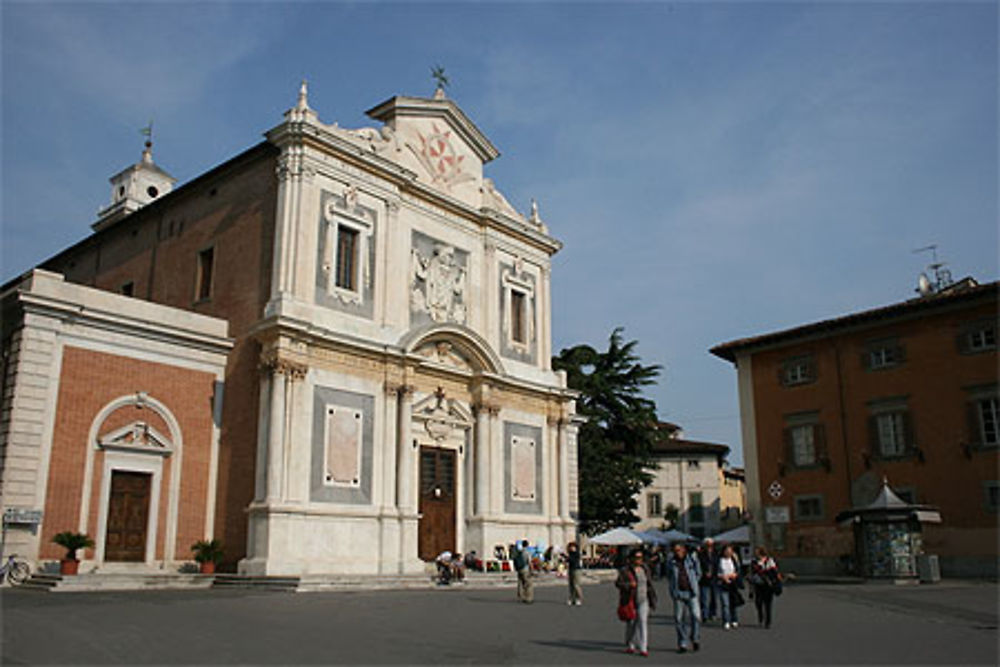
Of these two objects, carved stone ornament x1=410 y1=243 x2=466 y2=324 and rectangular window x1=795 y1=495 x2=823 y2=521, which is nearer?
carved stone ornament x1=410 y1=243 x2=466 y2=324

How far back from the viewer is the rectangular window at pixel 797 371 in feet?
111

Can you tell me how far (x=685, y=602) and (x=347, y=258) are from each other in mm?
16035

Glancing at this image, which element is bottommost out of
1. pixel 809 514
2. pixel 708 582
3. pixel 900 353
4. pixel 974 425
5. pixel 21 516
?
pixel 708 582

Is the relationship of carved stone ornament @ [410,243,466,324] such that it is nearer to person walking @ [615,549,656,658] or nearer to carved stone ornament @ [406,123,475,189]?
carved stone ornament @ [406,123,475,189]

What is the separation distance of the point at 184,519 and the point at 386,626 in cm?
1139

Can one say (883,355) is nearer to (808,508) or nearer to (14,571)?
(808,508)

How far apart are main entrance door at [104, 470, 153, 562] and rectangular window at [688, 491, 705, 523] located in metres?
46.3

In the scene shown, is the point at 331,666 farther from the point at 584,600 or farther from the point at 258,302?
the point at 258,302

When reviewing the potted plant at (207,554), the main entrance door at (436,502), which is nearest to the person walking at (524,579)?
the main entrance door at (436,502)

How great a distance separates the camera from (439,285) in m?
26.7

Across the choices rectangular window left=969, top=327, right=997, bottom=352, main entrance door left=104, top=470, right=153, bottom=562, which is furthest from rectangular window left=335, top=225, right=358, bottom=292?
rectangular window left=969, top=327, right=997, bottom=352

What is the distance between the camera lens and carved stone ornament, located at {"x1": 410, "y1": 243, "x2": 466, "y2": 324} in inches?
1027

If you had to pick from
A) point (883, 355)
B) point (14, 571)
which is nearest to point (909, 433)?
point (883, 355)

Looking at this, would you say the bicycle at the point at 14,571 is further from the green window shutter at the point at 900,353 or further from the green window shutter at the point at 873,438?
the green window shutter at the point at 900,353
